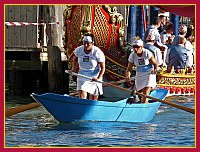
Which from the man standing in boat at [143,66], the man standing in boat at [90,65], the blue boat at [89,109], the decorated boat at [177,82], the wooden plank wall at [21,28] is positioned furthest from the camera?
the wooden plank wall at [21,28]

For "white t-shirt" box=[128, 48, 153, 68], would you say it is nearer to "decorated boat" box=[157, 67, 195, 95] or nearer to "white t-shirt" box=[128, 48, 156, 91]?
"white t-shirt" box=[128, 48, 156, 91]

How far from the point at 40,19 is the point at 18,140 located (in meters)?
9.50

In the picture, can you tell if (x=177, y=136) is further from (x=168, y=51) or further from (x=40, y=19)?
(x=40, y=19)

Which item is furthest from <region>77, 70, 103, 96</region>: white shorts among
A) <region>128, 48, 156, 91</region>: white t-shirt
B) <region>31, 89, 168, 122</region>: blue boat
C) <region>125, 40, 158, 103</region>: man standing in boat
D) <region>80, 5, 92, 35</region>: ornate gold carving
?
<region>80, 5, 92, 35</region>: ornate gold carving

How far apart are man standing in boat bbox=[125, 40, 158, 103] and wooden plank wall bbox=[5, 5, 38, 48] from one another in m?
6.72

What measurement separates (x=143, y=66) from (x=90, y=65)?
1080mm

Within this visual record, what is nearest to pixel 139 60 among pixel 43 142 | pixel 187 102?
pixel 43 142

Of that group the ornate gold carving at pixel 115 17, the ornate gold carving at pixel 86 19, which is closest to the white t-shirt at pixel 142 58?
the ornate gold carving at pixel 86 19

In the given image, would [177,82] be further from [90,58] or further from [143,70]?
[90,58]

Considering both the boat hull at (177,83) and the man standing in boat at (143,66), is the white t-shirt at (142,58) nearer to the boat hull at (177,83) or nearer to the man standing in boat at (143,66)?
the man standing in boat at (143,66)

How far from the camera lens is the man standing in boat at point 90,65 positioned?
12.5m

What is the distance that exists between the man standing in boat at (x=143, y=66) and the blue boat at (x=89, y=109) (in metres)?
0.34

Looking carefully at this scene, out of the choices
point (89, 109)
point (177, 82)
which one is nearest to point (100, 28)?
point (177, 82)

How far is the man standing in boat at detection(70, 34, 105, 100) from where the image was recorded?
12539mm
